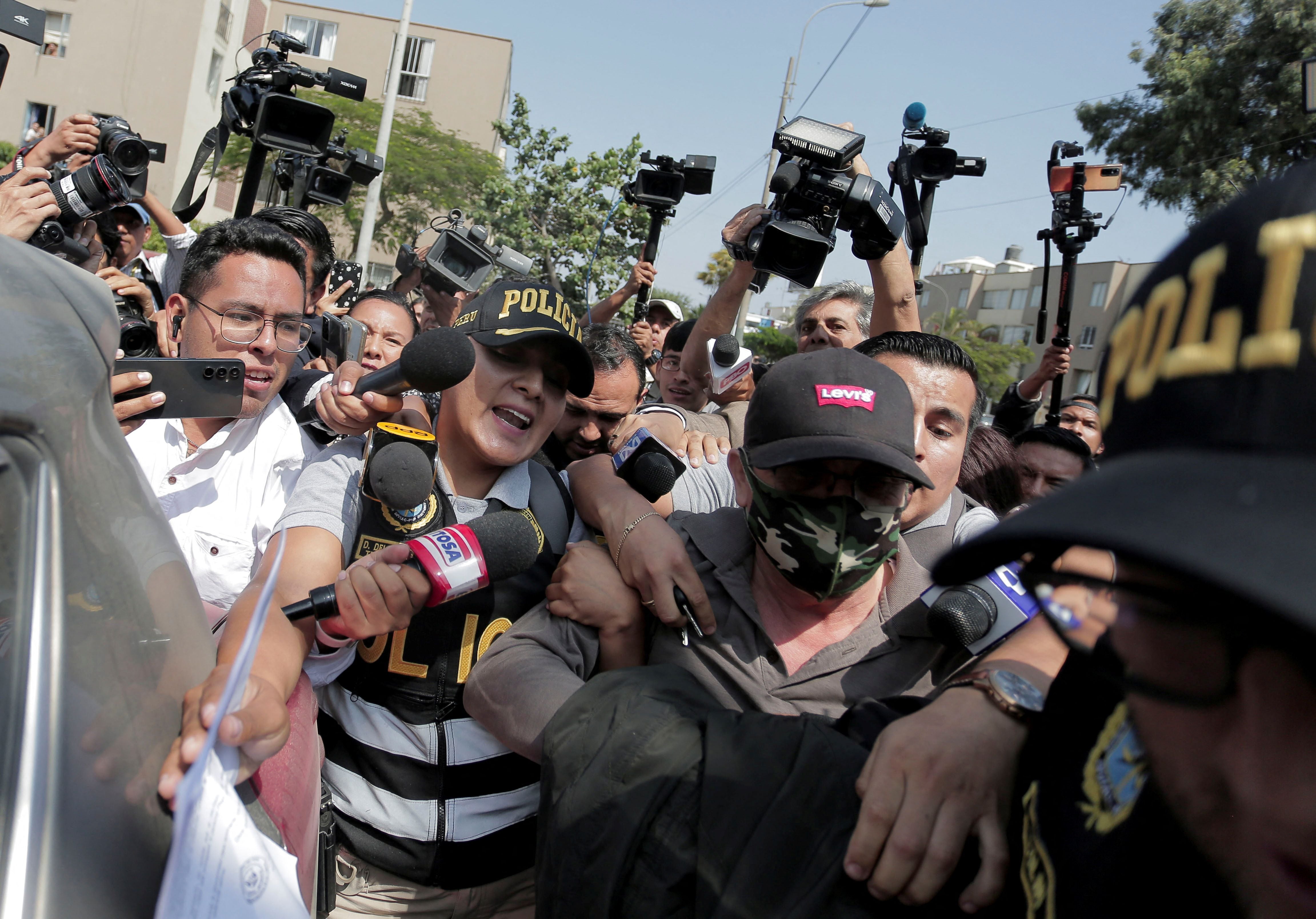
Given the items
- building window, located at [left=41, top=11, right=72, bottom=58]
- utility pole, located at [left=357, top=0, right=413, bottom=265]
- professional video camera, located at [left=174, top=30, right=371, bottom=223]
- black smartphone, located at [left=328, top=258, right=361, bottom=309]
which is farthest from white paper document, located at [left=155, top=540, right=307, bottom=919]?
building window, located at [left=41, top=11, right=72, bottom=58]

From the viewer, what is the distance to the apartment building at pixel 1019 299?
42.4m

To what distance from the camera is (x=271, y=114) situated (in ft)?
16.4

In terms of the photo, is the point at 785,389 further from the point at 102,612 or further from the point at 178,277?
the point at 178,277

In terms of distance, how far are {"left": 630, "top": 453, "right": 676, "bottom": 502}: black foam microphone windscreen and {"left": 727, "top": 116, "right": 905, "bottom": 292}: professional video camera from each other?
1.54 metres

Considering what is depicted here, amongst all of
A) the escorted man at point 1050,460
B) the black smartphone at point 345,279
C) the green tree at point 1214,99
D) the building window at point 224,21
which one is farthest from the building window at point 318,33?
the escorted man at point 1050,460

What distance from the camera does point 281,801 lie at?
1.32 meters

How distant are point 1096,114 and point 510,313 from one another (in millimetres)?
20116

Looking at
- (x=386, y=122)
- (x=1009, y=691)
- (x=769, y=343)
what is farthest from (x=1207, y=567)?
(x=769, y=343)

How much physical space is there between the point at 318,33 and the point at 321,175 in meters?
41.1

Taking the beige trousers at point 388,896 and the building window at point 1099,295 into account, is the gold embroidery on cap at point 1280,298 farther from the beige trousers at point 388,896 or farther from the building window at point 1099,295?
the building window at point 1099,295

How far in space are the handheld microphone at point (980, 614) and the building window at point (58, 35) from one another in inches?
1438

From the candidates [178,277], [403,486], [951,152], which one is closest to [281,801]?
[403,486]

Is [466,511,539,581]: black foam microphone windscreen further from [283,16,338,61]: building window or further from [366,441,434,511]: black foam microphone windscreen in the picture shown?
[283,16,338,61]: building window

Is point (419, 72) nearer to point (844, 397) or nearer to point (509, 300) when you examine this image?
point (509, 300)
